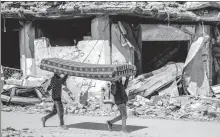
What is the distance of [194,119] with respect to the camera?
36.1 ft

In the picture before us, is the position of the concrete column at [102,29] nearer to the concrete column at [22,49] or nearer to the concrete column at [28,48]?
the concrete column at [28,48]

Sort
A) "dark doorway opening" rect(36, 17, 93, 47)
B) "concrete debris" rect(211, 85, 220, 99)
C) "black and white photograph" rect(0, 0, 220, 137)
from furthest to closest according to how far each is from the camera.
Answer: "dark doorway opening" rect(36, 17, 93, 47) → "concrete debris" rect(211, 85, 220, 99) → "black and white photograph" rect(0, 0, 220, 137)

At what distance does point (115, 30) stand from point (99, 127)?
599 centimetres

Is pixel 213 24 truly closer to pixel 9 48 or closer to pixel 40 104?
pixel 40 104

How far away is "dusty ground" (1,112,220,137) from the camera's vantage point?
872cm

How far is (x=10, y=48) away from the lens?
17.3m

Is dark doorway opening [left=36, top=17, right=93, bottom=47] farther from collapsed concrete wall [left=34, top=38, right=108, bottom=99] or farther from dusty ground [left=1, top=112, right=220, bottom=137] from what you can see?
dusty ground [left=1, top=112, right=220, bottom=137]

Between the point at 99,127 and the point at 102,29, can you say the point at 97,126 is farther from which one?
the point at 102,29

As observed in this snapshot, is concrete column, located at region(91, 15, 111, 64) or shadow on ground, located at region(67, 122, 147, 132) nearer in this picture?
shadow on ground, located at region(67, 122, 147, 132)

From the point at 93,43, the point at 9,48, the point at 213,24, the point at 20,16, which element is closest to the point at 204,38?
the point at 213,24

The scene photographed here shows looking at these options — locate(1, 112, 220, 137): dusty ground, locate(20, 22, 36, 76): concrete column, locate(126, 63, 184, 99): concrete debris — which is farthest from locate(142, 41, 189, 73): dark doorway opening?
locate(1, 112, 220, 137): dusty ground

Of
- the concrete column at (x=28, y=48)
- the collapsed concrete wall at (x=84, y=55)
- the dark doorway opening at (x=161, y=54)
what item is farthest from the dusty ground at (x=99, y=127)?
the dark doorway opening at (x=161, y=54)

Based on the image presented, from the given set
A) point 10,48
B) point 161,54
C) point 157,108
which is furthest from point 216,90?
point 10,48

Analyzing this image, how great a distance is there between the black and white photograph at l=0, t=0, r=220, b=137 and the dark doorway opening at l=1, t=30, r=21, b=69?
0.14ft
